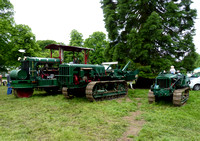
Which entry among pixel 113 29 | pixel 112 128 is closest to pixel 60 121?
pixel 112 128

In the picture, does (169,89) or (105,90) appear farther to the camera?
(105,90)

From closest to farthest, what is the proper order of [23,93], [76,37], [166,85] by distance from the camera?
[166,85] → [23,93] → [76,37]

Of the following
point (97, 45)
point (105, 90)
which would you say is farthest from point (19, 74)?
point (97, 45)

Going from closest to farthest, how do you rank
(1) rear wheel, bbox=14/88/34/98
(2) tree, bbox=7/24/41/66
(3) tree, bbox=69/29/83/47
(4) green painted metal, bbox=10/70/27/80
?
1. (4) green painted metal, bbox=10/70/27/80
2. (1) rear wheel, bbox=14/88/34/98
3. (2) tree, bbox=7/24/41/66
4. (3) tree, bbox=69/29/83/47

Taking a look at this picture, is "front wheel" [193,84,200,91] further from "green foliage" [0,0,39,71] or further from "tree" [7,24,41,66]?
"tree" [7,24,41,66]

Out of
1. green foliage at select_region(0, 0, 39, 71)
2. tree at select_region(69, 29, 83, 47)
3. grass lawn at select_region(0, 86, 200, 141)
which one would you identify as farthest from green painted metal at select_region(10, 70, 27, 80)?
tree at select_region(69, 29, 83, 47)

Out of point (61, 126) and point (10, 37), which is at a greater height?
point (10, 37)

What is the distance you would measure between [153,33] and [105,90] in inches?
276

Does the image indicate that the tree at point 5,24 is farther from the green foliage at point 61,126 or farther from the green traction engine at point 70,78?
the green foliage at point 61,126

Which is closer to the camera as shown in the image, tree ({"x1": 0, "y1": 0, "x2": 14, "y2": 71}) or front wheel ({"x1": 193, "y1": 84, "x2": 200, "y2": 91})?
front wheel ({"x1": 193, "y1": 84, "x2": 200, "y2": 91})

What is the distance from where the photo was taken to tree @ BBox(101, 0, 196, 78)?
1359 cm

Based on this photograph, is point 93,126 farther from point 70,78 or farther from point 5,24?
point 5,24

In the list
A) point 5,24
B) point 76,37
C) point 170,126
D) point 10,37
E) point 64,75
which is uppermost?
point 76,37

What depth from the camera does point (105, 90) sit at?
9.51m
